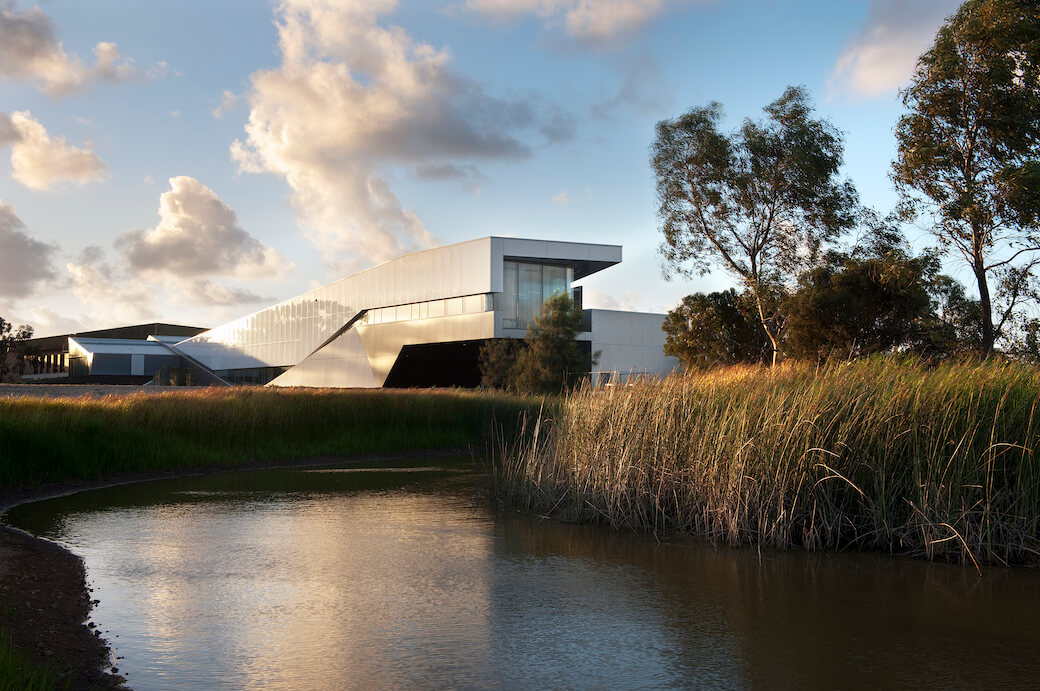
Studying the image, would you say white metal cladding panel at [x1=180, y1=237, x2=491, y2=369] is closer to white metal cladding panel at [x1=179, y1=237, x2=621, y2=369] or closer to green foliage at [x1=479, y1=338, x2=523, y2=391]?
white metal cladding panel at [x1=179, y1=237, x2=621, y2=369]

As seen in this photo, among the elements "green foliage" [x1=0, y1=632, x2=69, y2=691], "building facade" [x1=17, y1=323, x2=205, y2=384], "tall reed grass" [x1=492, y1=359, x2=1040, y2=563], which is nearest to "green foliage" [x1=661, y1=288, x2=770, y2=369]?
"tall reed grass" [x1=492, y1=359, x2=1040, y2=563]

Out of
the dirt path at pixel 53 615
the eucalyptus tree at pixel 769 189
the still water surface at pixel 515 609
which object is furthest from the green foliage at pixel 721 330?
the dirt path at pixel 53 615

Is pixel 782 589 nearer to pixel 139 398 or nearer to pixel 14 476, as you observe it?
pixel 14 476

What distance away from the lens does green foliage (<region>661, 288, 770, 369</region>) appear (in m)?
30.6

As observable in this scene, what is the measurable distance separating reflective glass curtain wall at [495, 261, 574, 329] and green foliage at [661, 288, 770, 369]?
6889 mm

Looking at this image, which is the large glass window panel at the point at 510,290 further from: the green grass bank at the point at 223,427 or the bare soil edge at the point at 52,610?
the bare soil edge at the point at 52,610

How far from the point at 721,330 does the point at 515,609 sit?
25967mm

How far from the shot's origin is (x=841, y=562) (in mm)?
7656

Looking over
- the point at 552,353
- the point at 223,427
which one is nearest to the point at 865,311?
the point at 552,353

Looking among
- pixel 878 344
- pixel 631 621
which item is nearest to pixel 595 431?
pixel 631 621

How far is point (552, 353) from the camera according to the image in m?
29.6

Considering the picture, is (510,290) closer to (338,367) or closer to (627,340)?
(627,340)

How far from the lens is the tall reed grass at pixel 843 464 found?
307 inches

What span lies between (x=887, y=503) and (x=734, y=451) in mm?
1454
